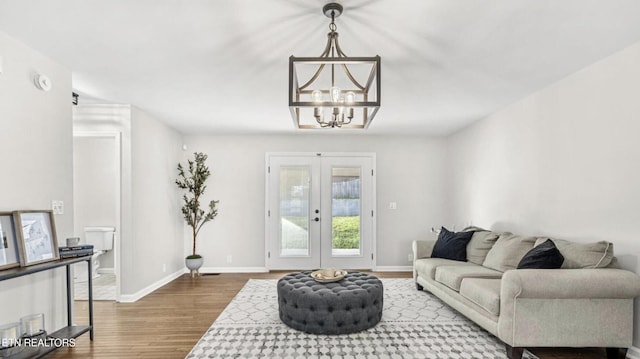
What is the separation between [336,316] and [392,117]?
9.45 ft

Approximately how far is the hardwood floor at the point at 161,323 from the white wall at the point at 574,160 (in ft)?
3.58

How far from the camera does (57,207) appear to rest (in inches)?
120

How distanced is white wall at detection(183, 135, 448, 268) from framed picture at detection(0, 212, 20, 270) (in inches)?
140

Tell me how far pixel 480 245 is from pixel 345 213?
8.11 ft

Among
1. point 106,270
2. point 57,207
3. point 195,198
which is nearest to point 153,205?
point 195,198

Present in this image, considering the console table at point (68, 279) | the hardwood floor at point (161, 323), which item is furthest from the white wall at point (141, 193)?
the console table at point (68, 279)

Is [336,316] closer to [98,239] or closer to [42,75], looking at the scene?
[42,75]

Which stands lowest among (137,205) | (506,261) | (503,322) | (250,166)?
(503,322)

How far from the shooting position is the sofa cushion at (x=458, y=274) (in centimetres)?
350

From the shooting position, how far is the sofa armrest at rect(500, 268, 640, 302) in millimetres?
2547

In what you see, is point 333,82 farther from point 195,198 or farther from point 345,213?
point 195,198

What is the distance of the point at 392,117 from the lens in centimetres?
492

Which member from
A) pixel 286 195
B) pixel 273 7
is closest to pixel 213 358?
pixel 273 7

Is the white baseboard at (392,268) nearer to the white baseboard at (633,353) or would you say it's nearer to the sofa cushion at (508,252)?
the sofa cushion at (508,252)
